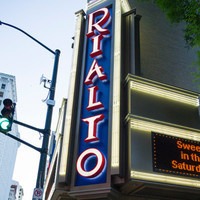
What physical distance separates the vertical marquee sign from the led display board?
1.46m

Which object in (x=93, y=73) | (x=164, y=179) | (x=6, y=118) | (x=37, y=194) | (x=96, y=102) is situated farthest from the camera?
(x=93, y=73)

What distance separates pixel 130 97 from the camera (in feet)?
29.8

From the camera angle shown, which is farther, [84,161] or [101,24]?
[101,24]

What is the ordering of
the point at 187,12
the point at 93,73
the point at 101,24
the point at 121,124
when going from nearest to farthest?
the point at 121,124, the point at 93,73, the point at 187,12, the point at 101,24

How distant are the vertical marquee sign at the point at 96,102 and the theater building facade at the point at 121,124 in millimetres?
28

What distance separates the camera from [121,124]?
8711 millimetres

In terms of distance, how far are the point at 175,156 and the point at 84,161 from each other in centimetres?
265

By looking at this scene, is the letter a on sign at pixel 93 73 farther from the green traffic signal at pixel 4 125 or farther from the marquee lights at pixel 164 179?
the marquee lights at pixel 164 179

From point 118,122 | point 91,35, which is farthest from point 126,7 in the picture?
point 118,122

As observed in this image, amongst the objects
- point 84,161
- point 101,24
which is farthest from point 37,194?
point 101,24

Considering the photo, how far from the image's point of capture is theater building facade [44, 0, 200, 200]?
311 inches

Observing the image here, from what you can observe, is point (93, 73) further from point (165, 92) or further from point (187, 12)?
point (187, 12)

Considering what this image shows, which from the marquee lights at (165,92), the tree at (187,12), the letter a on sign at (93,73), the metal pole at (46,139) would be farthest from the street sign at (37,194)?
the tree at (187,12)

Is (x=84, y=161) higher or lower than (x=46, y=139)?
lower
